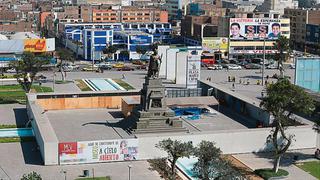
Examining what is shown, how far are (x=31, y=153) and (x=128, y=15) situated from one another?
72305 millimetres

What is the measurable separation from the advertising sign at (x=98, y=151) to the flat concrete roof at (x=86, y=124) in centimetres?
138

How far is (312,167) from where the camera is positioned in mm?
27094

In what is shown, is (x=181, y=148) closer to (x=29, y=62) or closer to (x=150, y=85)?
(x=150, y=85)

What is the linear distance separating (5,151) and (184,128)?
9142mm

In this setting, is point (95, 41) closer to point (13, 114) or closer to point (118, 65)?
point (118, 65)

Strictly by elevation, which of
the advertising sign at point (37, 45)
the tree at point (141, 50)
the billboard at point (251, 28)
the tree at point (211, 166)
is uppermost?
the billboard at point (251, 28)

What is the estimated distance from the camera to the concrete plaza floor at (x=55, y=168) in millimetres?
25203

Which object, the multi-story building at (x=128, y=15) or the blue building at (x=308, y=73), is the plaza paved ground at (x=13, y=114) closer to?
the blue building at (x=308, y=73)

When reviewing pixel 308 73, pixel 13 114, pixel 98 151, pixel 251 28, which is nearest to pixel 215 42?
pixel 251 28

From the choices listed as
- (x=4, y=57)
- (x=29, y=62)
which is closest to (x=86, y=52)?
(x=4, y=57)

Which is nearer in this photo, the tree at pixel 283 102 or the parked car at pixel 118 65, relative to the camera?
the tree at pixel 283 102

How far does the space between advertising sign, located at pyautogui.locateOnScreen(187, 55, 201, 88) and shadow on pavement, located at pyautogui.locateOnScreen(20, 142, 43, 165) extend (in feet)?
58.3

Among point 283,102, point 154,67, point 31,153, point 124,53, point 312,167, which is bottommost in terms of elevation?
point 312,167

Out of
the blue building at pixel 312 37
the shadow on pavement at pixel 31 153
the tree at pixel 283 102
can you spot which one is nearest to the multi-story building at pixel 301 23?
the blue building at pixel 312 37
